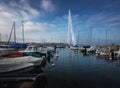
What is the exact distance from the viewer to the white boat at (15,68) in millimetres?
17016

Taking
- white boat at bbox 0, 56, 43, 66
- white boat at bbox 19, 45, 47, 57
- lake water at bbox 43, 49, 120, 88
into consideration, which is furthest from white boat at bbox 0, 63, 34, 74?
white boat at bbox 19, 45, 47, 57

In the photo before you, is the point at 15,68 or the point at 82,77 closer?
the point at 15,68

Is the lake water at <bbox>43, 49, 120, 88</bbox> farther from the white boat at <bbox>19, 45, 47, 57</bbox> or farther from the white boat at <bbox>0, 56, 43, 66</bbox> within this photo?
the white boat at <bbox>19, 45, 47, 57</bbox>

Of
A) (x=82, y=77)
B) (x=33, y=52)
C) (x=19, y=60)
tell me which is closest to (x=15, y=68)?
(x=19, y=60)

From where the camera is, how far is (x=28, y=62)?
20125 mm

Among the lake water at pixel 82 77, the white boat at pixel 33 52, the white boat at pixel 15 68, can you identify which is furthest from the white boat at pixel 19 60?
the white boat at pixel 33 52

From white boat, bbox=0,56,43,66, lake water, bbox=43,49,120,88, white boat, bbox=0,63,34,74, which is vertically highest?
white boat, bbox=0,56,43,66

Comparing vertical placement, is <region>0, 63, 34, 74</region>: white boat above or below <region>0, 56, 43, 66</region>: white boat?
below

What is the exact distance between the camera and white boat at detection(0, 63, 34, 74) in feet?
55.8

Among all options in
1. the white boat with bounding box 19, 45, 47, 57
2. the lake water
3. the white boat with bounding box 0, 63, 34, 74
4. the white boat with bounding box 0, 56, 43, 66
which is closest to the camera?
the lake water

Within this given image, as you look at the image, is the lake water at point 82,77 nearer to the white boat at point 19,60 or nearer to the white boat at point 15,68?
the white boat at point 19,60

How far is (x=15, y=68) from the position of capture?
18.1 meters

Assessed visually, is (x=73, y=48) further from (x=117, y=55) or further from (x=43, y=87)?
(x=43, y=87)

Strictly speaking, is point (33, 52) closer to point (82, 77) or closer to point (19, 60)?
point (19, 60)
